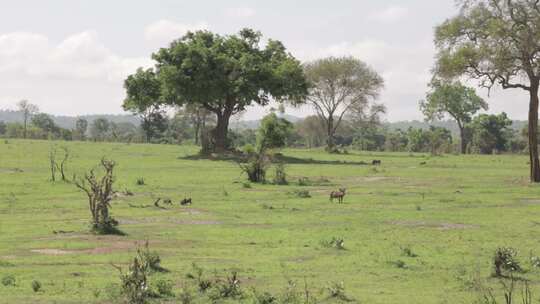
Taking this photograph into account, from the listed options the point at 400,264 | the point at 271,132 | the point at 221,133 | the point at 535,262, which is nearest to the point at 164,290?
the point at 400,264

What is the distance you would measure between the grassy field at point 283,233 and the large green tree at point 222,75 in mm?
19383

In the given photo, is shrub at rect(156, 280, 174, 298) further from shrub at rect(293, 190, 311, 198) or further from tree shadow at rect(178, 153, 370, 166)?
tree shadow at rect(178, 153, 370, 166)

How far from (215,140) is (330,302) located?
2171 inches

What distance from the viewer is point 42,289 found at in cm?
1572

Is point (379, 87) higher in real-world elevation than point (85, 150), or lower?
higher

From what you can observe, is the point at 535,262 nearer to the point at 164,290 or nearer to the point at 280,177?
the point at 164,290

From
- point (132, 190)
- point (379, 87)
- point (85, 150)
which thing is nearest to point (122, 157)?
point (85, 150)

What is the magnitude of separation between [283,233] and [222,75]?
42994 mm

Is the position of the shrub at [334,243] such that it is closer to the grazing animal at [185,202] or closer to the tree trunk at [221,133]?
the grazing animal at [185,202]

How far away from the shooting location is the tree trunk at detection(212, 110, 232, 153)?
6912 cm

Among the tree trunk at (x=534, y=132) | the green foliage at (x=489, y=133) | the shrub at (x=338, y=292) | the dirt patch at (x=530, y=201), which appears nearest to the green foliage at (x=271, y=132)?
the tree trunk at (x=534, y=132)

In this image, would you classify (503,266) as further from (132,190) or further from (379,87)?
(379,87)

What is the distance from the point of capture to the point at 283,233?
79.4 ft

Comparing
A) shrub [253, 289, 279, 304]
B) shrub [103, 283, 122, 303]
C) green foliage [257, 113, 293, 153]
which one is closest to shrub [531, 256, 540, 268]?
shrub [253, 289, 279, 304]
